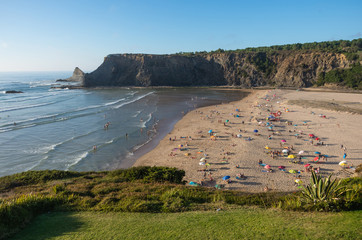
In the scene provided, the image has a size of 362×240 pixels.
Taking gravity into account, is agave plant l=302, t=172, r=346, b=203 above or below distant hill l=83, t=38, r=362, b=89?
below

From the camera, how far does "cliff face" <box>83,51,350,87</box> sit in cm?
9125

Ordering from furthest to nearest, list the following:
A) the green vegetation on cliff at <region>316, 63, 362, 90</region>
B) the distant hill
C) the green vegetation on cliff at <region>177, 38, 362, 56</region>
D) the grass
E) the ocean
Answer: the distant hill < the green vegetation on cliff at <region>177, 38, 362, 56</region> < the green vegetation on cliff at <region>316, 63, 362, 90</region> < the ocean < the grass

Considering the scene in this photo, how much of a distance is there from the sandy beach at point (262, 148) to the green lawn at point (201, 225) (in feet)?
29.5

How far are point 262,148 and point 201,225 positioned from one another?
19.2m

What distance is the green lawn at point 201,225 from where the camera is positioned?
729 cm

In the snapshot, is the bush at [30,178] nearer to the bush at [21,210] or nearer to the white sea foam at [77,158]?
the bush at [21,210]

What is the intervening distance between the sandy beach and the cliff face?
52465 millimetres

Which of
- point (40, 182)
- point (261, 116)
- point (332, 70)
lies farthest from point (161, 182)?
point (332, 70)

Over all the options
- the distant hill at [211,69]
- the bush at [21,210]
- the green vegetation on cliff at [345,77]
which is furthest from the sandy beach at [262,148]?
the distant hill at [211,69]

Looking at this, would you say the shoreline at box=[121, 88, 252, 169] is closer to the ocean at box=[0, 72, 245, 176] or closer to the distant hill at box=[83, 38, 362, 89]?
the ocean at box=[0, 72, 245, 176]

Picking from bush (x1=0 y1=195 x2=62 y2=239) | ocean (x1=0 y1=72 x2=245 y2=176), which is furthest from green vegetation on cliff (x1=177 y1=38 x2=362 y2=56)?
bush (x1=0 y1=195 x2=62 y2=239)

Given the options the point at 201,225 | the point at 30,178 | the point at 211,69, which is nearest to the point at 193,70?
the point at 211,69

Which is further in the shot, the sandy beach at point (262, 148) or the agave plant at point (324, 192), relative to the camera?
the sandy beach at point (262, 148)

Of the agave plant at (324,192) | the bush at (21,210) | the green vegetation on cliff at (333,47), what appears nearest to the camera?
the bush at (21,210)
